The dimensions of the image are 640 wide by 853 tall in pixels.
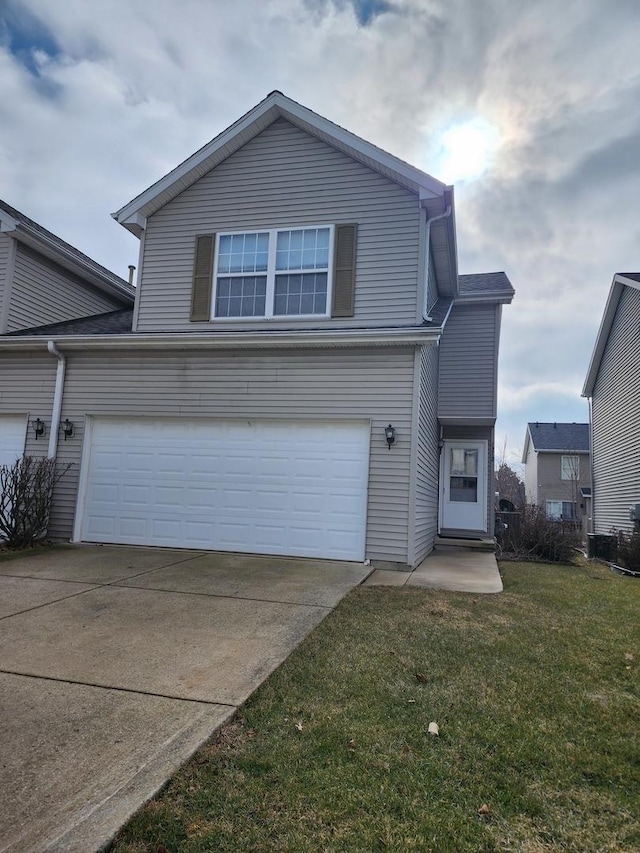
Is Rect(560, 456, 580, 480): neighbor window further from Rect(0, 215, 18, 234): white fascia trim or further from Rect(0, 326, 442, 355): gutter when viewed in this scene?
Rect(0, 215, 18, 234): white fascia trim

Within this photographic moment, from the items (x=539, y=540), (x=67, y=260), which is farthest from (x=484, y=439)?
(x=67, y=260)

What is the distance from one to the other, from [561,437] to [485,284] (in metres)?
24.6

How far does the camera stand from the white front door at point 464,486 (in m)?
12.7

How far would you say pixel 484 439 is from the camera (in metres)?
12.8

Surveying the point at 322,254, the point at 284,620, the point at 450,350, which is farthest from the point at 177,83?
the point at 284,620

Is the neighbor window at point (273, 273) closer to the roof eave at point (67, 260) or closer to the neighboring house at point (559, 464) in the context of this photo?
the roof eave at point (67, 260)

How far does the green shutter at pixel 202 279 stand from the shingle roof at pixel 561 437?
29250mm

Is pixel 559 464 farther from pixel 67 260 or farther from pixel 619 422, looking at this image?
pixel 67 260

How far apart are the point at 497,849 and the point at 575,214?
Result: 39.3 ft

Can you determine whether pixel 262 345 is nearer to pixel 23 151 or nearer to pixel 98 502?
pixel 98 502

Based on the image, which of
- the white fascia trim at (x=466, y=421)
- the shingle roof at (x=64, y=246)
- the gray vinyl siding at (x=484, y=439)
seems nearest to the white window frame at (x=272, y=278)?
the shingle roof at (x=64, y=246)

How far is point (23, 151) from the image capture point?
1223cm

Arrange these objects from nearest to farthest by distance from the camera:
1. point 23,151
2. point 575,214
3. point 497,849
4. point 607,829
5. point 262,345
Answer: point 497,849 → point 607,829 → point 262,345 → point 575,214 → point 23,151

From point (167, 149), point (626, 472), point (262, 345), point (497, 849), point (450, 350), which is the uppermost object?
point (167, 149)
